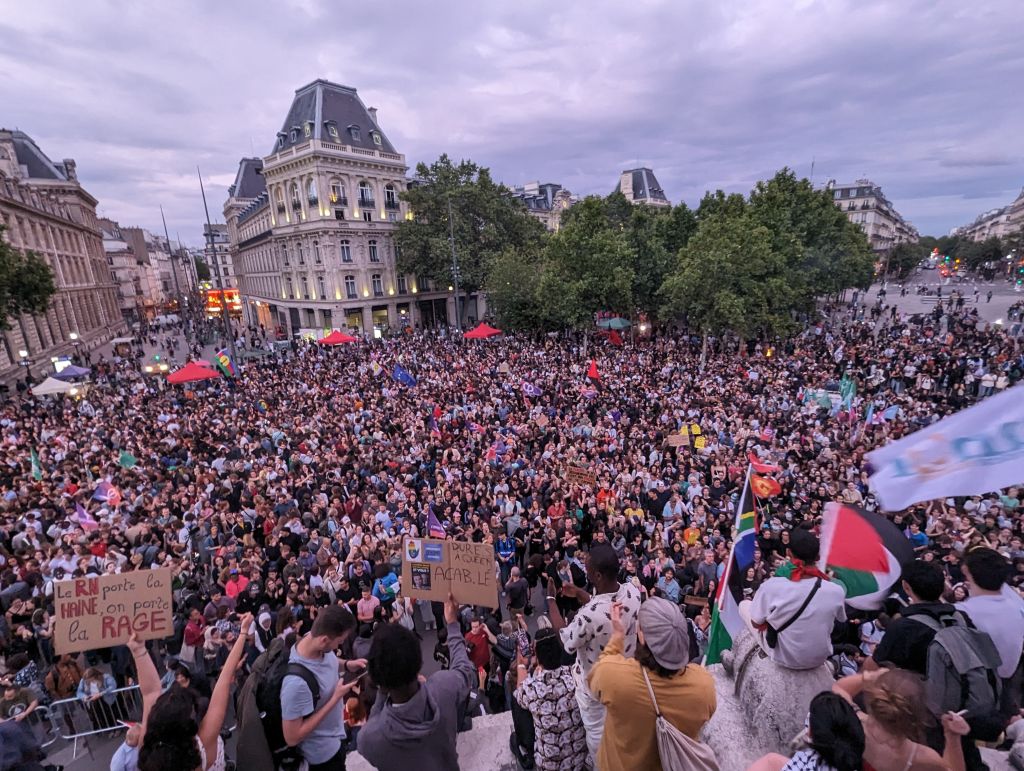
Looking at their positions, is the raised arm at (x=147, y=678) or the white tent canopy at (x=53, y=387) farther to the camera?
the white tent canopy at (x=53, y=387)

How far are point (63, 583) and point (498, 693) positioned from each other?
4.73 metres

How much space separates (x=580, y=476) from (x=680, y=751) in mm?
9265

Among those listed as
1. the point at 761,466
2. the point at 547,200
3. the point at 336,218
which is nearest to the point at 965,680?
the point at 761,466

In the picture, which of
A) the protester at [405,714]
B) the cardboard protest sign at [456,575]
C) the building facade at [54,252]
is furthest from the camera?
the building facade at [54,252]

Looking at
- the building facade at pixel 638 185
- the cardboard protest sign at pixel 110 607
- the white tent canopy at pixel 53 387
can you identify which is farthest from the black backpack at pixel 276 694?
the building facade at pixel 638 185

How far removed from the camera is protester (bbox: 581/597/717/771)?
2.59 m

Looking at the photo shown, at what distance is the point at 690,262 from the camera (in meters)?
27.3

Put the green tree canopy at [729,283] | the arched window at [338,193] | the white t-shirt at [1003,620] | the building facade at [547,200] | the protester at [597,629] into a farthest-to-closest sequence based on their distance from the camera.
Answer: the building facade at [547,200] < the arched window at [338,193] < the green tree canopy at [729,283] < the white t-shirt at [1003,620] < the protester at [597,629]

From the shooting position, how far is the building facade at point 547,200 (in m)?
70.8

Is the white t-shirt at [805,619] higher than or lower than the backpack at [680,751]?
higher

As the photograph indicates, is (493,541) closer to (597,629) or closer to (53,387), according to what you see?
(597,629)

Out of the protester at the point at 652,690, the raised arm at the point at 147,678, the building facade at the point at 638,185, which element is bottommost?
the raised arm at the point at 147,678

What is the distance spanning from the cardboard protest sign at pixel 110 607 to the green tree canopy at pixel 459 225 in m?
40.6

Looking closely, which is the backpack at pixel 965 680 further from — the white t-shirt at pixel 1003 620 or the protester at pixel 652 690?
the protester at pixel 652 690
